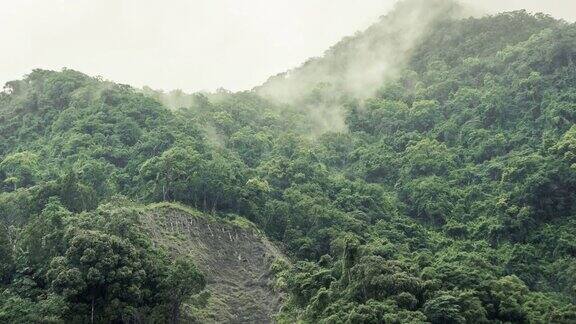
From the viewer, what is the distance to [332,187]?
2717 inches

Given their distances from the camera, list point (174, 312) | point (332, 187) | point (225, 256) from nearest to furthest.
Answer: point (174, 312) < point (225, 256) < point (332, 187)

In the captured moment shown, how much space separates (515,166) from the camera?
6431 cm

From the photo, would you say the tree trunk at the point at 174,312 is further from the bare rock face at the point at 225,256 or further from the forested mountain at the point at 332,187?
the bare rock face at the point at 225,256

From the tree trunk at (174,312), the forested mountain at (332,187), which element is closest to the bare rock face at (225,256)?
the forested mountain at (332,187)

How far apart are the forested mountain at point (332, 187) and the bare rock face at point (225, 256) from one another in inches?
33.7

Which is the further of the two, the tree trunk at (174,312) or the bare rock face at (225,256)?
the bare rock face at (225,256)

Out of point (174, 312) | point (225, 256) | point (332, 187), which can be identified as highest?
point (332, 187)

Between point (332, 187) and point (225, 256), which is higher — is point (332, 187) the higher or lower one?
the higher one

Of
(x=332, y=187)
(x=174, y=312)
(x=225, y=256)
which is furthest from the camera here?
(x=332, y=187)

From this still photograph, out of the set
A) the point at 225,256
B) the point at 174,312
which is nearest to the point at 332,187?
the point at 225,256

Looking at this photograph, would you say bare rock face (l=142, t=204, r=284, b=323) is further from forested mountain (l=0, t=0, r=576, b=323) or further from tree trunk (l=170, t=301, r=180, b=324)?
tree trunk (l=170, t=301, r=180, b=324)

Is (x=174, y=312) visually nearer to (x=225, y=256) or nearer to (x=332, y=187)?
(x=225, y=256)

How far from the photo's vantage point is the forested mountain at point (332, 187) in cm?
4200

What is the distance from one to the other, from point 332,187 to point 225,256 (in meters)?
17.0
